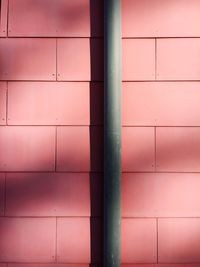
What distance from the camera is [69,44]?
231 centimetres

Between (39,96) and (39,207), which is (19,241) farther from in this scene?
(39,96)

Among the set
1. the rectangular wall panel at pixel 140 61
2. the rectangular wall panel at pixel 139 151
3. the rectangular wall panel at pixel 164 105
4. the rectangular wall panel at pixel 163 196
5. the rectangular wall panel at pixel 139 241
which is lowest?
the rectangular wall panel at pixel 139 241

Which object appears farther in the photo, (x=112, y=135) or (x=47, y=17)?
(x=47, y=17)

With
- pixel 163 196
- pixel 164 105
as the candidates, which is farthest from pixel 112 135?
pixel 163 196

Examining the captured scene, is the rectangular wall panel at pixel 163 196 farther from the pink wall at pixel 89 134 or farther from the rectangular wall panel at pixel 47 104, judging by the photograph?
the rectangular wall panel at pixel 47 104

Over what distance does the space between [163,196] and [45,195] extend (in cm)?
68

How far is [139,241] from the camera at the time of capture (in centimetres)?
228

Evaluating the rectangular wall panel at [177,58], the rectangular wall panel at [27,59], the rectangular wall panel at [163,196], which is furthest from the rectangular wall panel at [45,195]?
the rectangular wall panel at [177,58]

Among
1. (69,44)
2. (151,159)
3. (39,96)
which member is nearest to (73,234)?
(151,159)

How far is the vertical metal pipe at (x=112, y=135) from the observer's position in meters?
2.21

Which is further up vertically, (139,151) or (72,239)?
(139,151)

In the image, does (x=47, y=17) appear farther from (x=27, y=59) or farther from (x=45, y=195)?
(x=45, y=195)

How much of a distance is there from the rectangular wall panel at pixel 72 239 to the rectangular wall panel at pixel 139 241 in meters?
0.22

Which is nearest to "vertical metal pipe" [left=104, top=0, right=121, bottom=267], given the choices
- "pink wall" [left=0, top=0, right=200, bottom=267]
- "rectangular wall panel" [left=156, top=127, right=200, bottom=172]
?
"pink wall" [left=0, top=0, right=200, bottom=267]
